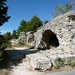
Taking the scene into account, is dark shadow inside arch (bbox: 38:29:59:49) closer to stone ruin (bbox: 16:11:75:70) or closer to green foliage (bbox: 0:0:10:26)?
stone ruin (bbox: 16:11:75:70)

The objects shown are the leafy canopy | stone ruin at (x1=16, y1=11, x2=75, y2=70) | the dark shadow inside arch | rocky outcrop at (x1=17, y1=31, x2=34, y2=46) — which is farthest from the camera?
the leafy canopy

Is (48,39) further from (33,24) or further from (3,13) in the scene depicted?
Answer: (33,24)

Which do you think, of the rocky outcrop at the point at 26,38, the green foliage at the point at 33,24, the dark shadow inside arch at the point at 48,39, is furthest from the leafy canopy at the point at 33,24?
the dark shadow inside arch at the point at 48,39

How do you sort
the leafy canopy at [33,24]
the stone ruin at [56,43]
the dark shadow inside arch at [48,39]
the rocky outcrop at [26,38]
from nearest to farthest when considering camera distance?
the stone ruin at [56,43]
the dark shadow inside arch at [48,39]
the rocky outcrop at [26,38]
the leafy canopy at [33,24]

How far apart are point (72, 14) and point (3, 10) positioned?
5255mm

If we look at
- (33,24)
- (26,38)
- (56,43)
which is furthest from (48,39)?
(33,24)

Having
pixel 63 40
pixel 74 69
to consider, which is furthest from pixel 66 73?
pixel 63 40

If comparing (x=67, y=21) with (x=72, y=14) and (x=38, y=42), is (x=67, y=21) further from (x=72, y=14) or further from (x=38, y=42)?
(x=38, y=42)

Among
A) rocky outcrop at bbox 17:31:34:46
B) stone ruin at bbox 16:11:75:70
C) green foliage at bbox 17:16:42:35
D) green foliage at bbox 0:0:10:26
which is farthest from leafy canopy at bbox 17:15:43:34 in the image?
green foliage at bbox 0:0:10:26

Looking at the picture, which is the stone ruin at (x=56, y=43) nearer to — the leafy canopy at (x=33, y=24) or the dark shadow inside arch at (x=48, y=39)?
the dark shadow inside arch at (x=48, y=39)

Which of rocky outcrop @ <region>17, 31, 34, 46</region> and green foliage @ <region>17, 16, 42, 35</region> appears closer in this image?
rocky outcrop @ <region>17, 31, 34, 46</region>

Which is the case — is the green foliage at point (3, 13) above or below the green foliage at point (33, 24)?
below

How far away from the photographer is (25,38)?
2306cm

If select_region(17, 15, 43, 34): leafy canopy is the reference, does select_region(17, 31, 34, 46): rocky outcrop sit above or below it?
below
